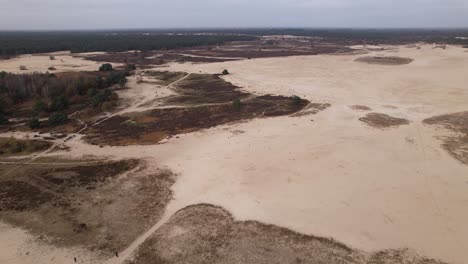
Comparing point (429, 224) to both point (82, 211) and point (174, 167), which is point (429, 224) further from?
point (82, 211)

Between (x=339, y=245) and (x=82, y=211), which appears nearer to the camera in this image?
(x=339, y=245)

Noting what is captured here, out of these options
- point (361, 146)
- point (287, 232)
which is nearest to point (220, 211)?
point (287, 232)

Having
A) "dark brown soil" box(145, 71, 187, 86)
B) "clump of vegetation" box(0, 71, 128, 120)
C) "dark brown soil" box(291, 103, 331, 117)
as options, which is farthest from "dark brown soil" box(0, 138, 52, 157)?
"dark brown soil" box(145, 71, 187, 86)

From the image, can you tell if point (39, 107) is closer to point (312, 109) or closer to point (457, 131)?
point (312, 109)

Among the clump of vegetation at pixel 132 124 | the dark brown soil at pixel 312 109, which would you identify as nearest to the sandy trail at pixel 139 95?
the clump of vegetation at pixel 132 124

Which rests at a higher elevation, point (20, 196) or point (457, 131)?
point (457, 131)

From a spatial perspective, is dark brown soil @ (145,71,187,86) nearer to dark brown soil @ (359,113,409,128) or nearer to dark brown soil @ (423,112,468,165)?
dark brown soil @ (359,113,409,128)

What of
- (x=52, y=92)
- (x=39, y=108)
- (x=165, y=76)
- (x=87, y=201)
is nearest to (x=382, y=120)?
(x=87, y=201)

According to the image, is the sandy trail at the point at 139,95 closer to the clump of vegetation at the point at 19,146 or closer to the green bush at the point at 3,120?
the clump of vegetation at the point at 19,146
